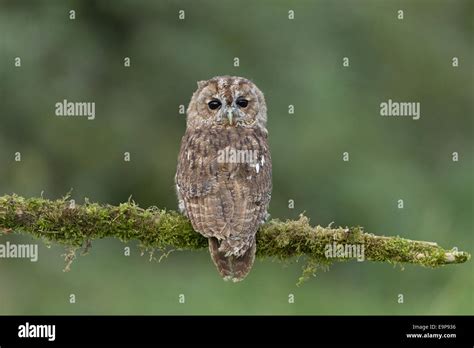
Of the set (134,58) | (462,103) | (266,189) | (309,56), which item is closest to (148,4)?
(134,58)

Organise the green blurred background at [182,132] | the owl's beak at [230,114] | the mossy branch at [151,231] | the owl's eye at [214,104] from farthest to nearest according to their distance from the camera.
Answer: the green blurred background at [182,132]
the owl's eye at [214,104]
the owl's beak at [230,114]
the mossy branch at [151,231]

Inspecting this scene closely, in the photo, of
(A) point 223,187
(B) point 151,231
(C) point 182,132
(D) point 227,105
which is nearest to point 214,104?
(D) point 227,105

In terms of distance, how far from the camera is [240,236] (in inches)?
264

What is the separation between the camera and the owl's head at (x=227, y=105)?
7574 millimetres

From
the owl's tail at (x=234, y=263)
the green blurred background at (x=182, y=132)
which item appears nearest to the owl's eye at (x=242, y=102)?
the owl's tail at (x=234, y=263)

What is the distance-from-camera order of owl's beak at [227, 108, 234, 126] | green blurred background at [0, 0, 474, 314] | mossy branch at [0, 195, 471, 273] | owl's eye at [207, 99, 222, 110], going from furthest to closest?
1. green blurred background at [0, 0, 474, 314]
2. owl's eye at [207, 99, 222, 110]
3. owl's beak at [227, 108, 234, 126]
4. mossy branch at [0, 195, 471, 273]

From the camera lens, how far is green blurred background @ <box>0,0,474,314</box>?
10984mm

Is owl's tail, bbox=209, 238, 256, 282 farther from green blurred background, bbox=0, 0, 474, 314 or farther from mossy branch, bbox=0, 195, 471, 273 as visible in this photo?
green blurred background, bbox=0, 0, 474, 314

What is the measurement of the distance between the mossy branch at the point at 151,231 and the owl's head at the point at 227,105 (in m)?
1.04

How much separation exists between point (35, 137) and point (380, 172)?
152 inches

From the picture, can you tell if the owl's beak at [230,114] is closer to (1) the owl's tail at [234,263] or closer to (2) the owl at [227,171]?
(2) the owl at [227,171]

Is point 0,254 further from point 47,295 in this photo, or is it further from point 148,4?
point 148,4

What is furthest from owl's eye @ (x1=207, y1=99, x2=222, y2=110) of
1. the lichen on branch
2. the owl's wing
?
the lichen on branch

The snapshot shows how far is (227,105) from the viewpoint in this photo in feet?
24.9
